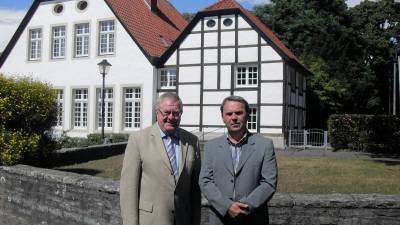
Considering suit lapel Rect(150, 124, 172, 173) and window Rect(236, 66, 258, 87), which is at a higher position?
window Rect(236, 66, 258, 87)

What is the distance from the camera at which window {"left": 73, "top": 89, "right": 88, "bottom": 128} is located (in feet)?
85.5

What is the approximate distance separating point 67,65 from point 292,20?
16519 millimetres

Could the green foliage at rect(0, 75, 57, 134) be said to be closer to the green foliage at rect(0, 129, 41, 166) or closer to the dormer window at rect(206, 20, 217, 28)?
the green foliage at rect(0, 129, 41, 166)

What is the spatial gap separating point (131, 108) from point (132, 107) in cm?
10

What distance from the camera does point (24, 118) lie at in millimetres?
8844

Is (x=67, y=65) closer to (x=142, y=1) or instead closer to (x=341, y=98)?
(x=142, y=1)

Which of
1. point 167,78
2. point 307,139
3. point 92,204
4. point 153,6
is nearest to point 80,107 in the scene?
point 167,78

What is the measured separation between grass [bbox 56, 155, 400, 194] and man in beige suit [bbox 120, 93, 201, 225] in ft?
17.5

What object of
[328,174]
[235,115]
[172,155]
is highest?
[235,115]

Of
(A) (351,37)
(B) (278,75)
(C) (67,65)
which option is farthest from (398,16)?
(C) (67,65)

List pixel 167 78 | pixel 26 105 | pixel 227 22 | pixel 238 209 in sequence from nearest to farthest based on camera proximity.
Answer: pixel 238 209, pixel 26 105, pixel 227 22, pixel 167 78

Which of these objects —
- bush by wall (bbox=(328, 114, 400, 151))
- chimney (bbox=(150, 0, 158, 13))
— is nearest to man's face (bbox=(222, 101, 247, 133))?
bush by wall (bbox=(328, 114, 400, 151))

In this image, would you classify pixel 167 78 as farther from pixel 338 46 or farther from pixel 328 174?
pixel 328 174

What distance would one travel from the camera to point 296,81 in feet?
81.3
